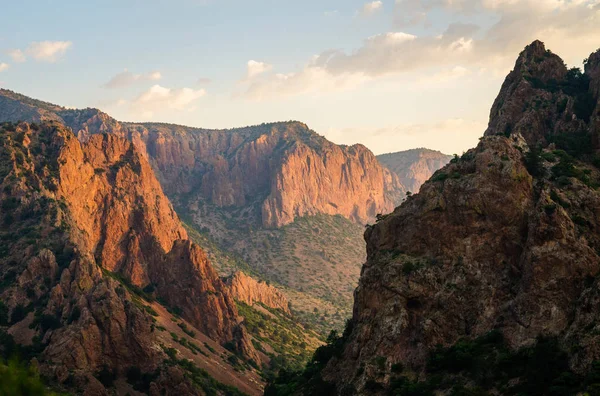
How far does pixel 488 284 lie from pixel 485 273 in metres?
1.46

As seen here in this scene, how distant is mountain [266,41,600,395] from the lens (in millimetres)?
55188

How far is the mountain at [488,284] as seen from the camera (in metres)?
55.2

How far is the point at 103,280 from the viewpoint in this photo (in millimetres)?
104062

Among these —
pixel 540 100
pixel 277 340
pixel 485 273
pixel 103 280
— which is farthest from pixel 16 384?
pixel 277 340

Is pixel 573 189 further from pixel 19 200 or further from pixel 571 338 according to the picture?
pixel 19 200

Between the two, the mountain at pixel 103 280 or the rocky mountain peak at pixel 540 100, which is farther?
the mountain at pixel 103 280

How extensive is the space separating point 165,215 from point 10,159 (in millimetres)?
48333

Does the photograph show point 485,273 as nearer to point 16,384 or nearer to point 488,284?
point 488,284

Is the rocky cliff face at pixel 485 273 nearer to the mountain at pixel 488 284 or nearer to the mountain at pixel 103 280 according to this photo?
the mountain at pixel 488 284

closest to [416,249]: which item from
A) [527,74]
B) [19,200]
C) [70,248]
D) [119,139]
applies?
[527,74]

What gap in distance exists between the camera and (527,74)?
10350 cm

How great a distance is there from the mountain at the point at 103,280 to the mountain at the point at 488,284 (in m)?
31.2

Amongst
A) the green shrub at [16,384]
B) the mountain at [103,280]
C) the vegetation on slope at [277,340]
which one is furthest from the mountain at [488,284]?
A: the vegetation on slope at [277,340]

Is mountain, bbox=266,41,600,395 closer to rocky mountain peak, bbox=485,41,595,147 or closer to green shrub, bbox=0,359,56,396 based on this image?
rocky mountain peak, bbox=485,41,595,147
